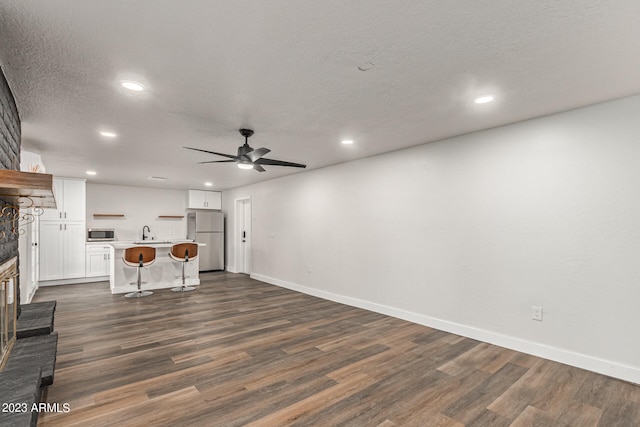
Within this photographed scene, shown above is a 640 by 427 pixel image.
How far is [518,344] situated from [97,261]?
A: 8.45m

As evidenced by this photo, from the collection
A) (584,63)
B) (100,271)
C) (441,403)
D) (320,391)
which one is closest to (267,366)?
(320,391)

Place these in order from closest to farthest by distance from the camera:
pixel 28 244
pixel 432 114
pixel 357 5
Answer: pixel 357 5 → pixel 432 114 → pixel 28 244

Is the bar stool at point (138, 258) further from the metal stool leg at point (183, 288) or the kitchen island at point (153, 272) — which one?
the metal stool leg at point (183, 288)

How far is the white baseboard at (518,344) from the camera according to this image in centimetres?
280

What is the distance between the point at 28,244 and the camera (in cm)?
529

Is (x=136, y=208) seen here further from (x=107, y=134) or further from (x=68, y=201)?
(x=107, y=134)

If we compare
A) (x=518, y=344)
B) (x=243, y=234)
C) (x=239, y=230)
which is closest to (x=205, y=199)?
(x=239, y=230)

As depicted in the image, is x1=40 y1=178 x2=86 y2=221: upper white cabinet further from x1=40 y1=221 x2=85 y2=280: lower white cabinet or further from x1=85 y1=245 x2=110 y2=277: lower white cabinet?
x1=85 y1=245 x2=110 y2=277: lower white cabinet

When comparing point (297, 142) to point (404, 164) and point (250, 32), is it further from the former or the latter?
point (250, 32)

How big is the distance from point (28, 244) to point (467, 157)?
6.90 metres

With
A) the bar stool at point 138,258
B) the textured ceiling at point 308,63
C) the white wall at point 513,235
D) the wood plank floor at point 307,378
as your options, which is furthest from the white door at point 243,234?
the textured ceiling at point 308,63

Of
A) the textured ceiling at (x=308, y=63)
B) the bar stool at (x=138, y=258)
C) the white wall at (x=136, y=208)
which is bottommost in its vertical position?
the bar stool at (x=138, y=258)

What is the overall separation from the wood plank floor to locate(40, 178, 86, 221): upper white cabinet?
11.7 ft

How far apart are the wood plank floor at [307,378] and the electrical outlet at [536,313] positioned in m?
0.40
